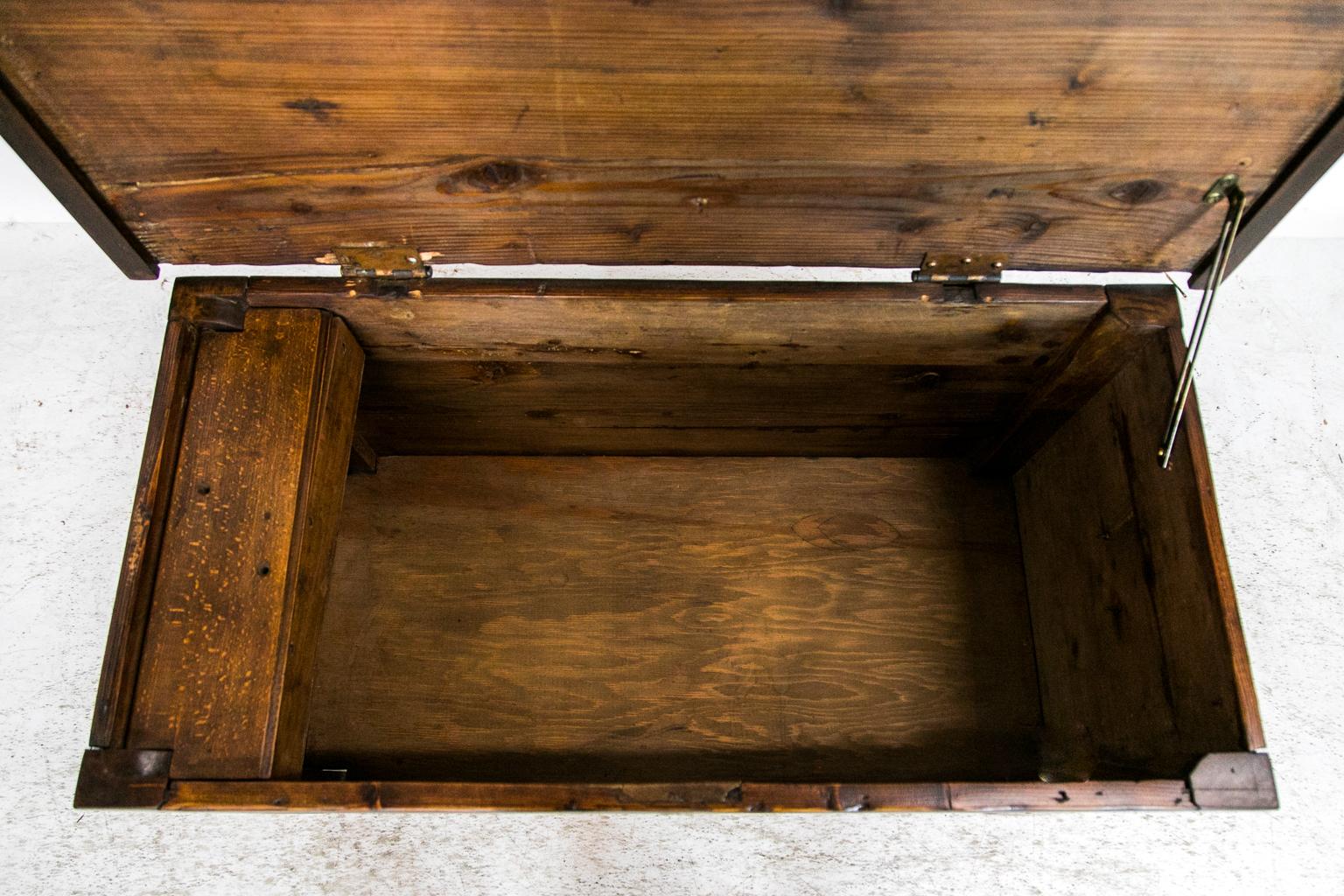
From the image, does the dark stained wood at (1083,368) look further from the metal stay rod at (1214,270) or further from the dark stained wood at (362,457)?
the dark stained wood at (362,457)

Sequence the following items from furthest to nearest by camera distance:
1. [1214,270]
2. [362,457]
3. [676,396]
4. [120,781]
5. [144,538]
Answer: [362,457], [676,396], [1214,270], [144,538], [120,781]

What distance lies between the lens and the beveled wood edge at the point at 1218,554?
1.10 metres

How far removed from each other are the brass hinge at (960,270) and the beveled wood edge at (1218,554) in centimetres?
27

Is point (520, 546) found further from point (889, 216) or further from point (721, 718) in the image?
point (889, 216)

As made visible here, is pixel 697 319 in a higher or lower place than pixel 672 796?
higher

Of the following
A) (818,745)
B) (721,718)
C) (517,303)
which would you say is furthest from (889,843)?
(517,303)

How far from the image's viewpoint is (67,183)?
1176 millimetres

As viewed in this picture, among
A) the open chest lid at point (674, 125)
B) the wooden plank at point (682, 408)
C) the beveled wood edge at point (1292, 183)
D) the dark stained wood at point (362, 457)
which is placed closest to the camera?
the open chest lid at point (674, 125)

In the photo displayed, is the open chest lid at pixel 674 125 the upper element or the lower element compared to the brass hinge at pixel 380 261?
upper

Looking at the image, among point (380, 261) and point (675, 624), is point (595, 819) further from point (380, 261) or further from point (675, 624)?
point (380, 261)

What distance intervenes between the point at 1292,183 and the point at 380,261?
1269 millimetres

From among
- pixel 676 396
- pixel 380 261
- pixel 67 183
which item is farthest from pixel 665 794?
pixel 67 183

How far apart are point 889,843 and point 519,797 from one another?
914mm

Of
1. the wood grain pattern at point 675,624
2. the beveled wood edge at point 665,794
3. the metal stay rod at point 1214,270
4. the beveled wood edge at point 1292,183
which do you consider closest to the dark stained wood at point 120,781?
the beveled wood edge at point 665,794
